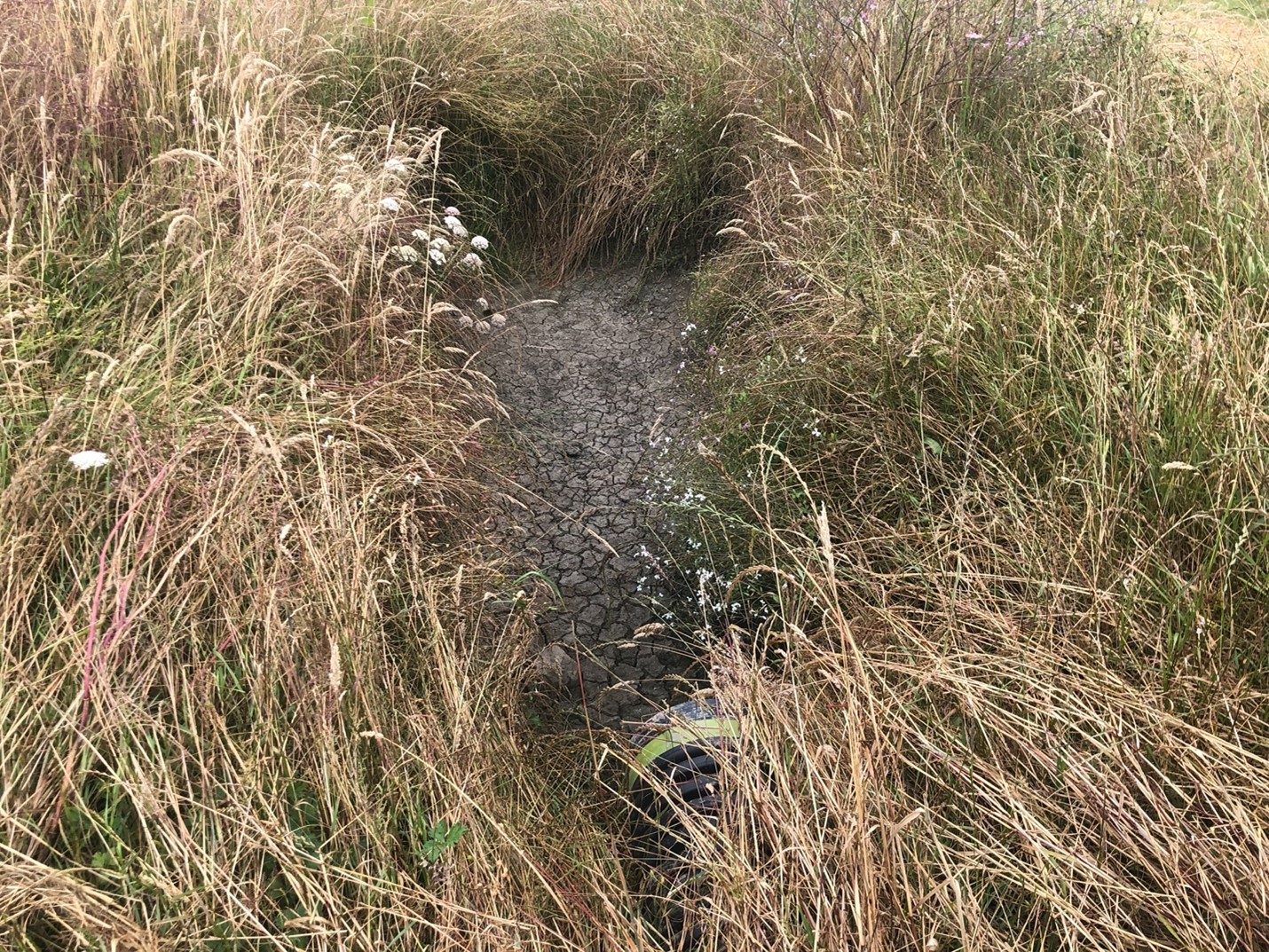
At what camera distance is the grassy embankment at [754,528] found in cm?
126

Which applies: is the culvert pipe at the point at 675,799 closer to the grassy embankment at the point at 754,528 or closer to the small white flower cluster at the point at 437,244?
the grassy embankment at the point at 754,528

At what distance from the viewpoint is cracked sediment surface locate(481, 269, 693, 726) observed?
235 centimetres

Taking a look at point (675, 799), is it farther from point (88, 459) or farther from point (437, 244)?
point (437, 244)

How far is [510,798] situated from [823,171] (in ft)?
7.93

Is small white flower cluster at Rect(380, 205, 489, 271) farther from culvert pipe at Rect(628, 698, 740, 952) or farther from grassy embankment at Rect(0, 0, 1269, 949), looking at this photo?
culvert pipe at Rect(628, 698, 740, 952)

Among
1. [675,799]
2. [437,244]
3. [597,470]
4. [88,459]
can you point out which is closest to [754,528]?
[675,799]

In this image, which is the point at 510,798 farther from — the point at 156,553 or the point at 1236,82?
the point at 1236,82

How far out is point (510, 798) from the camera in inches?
62.3

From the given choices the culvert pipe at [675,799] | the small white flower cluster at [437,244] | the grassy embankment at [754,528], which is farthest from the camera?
the small white flower cluster at [437,244]

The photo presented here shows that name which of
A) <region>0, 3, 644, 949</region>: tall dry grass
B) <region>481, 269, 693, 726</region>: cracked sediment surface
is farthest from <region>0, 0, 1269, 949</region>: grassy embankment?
<region>481, 269, 693, 726</region>: cracked sediment surface

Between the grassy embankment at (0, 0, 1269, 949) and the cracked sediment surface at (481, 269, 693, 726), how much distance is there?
0.83ft

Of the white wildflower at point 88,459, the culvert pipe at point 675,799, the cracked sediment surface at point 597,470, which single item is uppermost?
the white wildflower at point 88,459

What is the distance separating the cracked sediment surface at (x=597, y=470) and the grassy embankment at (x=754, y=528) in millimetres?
254

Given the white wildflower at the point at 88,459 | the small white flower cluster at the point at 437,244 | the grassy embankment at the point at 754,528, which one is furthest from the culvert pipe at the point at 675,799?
the small white flower cluster at the point at 437,244
